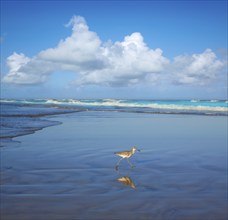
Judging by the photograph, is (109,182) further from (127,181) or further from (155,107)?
(155,107)

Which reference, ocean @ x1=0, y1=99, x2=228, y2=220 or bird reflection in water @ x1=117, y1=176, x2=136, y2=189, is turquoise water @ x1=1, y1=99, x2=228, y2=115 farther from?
bird reflection in water @ x1=117, y1=176, x2=136, y2=189

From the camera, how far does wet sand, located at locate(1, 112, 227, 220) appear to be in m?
4.91

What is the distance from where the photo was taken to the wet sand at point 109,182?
4.91m

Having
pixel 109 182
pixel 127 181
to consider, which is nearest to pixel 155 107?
pixel 127 181

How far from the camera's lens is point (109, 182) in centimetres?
651

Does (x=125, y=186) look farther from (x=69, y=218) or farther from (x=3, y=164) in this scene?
(x=3, y=164)

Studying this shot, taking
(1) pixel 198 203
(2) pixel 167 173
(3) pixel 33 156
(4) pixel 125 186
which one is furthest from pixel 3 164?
(1) pixel 198 203

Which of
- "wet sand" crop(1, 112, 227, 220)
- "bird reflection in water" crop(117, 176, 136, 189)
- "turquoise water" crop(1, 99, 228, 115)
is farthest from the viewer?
"turquoise water" crop(1, 99, 228, 115)

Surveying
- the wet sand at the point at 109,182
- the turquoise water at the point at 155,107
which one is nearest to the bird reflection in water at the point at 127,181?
the wet sand at the point at 109,182

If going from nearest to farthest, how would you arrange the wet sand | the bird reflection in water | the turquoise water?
1. the wet sand
2. the bird reflection in water
3. the turquoise water

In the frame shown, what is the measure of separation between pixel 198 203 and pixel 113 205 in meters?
1.49

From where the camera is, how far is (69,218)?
4.62 m

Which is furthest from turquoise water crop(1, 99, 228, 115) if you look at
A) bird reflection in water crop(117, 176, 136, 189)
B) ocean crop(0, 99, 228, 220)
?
bird reflection in water crop(117, 176, 136, 189)

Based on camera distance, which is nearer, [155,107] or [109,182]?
[109,182]
